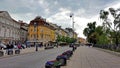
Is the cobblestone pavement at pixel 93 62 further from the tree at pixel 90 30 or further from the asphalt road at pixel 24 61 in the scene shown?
the tree at pixel 90 30

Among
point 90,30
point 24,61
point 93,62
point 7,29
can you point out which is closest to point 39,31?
point 90,30

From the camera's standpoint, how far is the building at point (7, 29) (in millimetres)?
102387

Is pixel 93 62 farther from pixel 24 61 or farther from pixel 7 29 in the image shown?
pixel 7 29

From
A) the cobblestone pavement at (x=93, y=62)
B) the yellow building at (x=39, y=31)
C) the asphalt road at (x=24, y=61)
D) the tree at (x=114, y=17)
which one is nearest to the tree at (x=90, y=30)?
the yellow building at (x=39, y=31)

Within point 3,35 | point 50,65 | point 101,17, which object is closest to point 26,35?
point 3,35

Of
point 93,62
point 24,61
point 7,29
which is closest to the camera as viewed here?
point 93,62

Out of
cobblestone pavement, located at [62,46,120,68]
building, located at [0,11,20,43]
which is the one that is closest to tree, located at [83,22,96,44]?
building, located at [0,11,20,43]

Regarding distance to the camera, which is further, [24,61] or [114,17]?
[114,17]

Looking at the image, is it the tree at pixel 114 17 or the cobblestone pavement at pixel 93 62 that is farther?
the tree at pixel 114 17

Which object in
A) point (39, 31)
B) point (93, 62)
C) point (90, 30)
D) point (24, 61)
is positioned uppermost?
point (90, 30)

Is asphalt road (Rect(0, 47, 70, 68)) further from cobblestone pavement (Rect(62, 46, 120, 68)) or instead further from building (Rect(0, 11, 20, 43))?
building (Rect(0, 11, 20, 43))

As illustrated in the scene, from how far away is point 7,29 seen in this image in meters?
109

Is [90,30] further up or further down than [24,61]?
further up

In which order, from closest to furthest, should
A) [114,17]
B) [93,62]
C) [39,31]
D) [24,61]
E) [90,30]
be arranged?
[93,62], [24,61], [114,17], [39,31], [90,30]
